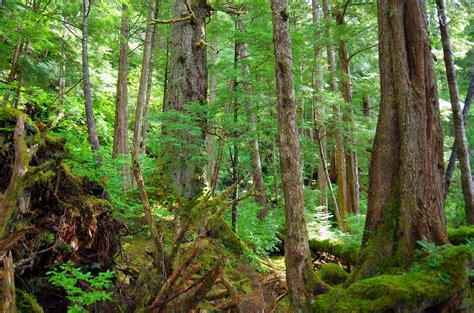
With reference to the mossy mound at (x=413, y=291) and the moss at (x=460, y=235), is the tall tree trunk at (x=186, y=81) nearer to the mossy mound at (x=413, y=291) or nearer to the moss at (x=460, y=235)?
the mossy mound at (x=413, y=291)

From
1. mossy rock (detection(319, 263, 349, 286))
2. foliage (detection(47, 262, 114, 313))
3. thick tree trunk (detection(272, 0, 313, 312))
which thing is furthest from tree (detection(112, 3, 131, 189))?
foliage (detection(47, 262, 114, 313))

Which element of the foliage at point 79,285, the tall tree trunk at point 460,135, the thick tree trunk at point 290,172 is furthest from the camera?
the tall tree trunk at point 460,135

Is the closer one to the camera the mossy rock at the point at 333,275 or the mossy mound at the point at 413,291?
the mossy mound at the point at 413,291

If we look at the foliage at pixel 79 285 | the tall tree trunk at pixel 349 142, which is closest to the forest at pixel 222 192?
the foliage at pixel 79 285

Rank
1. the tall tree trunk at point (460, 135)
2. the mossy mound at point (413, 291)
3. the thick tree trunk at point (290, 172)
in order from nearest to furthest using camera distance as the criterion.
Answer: the mossy mound at point (413, 291), the thick tree trunk at point (290, 172), the tall tree trunk at point (460, 135)

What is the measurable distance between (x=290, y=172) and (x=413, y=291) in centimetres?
261

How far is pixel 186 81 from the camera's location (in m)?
9.06

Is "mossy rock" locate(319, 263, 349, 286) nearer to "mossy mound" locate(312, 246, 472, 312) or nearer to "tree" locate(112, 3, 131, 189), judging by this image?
"mossy mound" locate(312, 246, 472, 312)

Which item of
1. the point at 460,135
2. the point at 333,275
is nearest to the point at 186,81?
the point at 333,275

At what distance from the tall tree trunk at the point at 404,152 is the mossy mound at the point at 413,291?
1.58 feet

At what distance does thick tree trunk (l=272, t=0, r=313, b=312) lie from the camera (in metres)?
6.12

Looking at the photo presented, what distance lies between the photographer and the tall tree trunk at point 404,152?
5918mm

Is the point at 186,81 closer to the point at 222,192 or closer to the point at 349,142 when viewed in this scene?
the point at 222,192

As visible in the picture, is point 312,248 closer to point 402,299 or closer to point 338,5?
point 402,299
